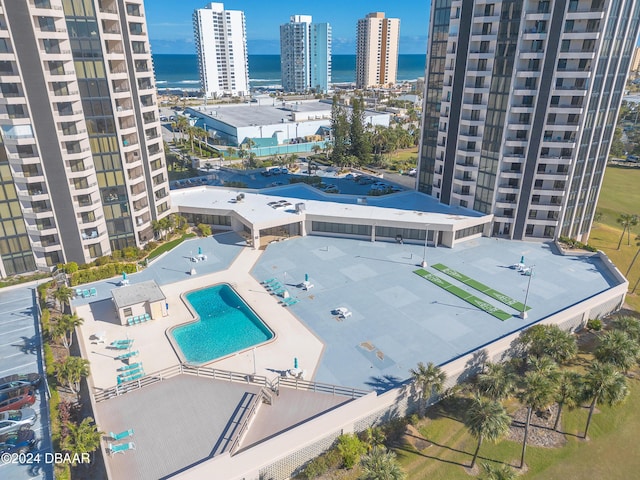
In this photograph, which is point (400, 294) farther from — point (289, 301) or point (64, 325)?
point (64, 325)

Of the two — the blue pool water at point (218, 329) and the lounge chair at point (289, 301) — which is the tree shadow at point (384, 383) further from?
the lounge chair at point (289, 301)

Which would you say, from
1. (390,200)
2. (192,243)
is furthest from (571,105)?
(192,243)

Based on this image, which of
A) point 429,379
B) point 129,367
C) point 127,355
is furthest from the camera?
point 127,355

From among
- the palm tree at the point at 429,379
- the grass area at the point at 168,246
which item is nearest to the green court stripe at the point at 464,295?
the palm tree at the point at 429,379

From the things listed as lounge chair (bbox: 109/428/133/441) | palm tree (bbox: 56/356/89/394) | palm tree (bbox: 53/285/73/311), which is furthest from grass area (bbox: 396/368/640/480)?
palm tree (bbox: 53/285/73/311)

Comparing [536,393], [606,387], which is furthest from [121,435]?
[606,387]

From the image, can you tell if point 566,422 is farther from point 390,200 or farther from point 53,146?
point 53,146
